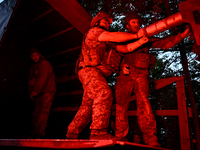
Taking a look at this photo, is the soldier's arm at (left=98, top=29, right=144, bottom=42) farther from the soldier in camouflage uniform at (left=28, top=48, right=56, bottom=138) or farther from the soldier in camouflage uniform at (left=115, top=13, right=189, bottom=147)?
the soldier in camouflage uniform at (left=28, top=48, right=56, bottom=138)

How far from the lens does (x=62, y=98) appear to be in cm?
504

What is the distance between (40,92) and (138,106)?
2537 millimetres

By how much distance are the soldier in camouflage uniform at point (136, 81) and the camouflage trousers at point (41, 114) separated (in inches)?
72.9

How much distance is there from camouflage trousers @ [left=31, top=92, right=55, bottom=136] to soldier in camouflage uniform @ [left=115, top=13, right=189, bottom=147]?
185 centimetres

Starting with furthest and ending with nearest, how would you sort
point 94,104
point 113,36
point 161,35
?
point 161,35 → point 113,36 → point 94,104

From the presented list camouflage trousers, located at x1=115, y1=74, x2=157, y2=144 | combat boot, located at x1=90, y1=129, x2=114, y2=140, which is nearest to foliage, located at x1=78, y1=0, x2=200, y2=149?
camouflage trousers, located at x1=115, y1=74, x2=157, y2=144

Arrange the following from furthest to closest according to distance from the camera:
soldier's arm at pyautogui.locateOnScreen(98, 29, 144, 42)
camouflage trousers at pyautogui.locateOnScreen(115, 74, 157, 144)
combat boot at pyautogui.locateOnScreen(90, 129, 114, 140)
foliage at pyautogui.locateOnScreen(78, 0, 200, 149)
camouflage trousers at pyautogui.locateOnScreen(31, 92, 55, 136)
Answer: foliage at pyautogui.locateOnScreen(78, 0, 200, 149)
camouflage trousers at pyautogui.locateOnScreen(31, 92, 55, 136)
camouflage trousers at pyautogui.locateOnScreen(115, 74, 157, 144)
soldier's arm at pyautogui.locateOnScreen(98, 29, 144, 42)
combat boot at pyautogui.locateOnScreen(90, 129, 114, 140)

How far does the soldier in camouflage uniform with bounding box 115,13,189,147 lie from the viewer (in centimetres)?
289

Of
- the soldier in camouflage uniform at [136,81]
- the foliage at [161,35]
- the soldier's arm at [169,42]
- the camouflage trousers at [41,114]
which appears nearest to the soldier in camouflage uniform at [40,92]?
the camouflage trousers at [41,114]

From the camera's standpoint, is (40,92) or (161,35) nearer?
(40,92)

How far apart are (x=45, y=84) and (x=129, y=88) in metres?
2.22

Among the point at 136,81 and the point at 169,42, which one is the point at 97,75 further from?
the point at 169,42

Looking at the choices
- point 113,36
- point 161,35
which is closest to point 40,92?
point 113,36

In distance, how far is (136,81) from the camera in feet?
10.4
